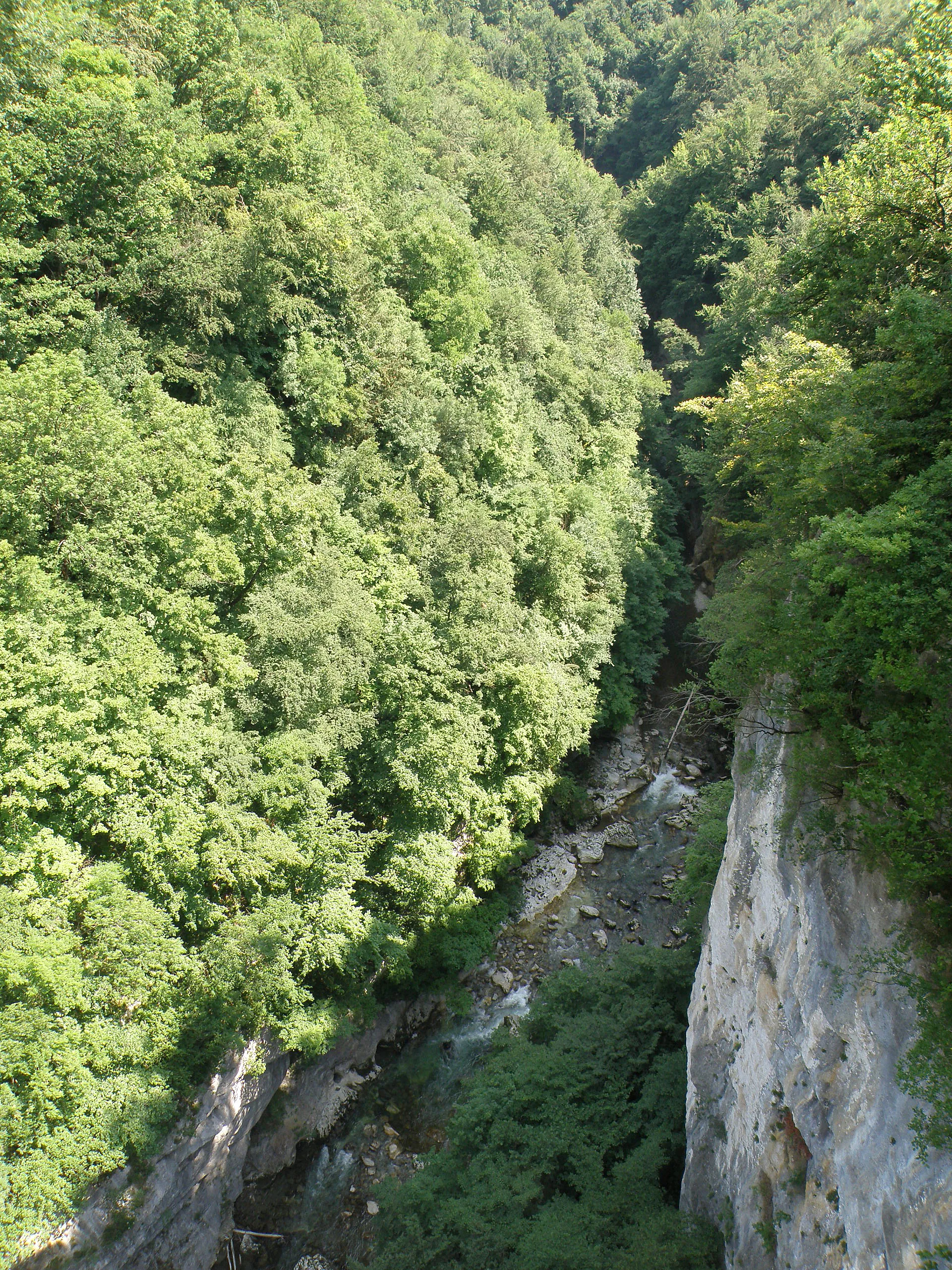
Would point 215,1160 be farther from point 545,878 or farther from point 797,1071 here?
point 797,1071

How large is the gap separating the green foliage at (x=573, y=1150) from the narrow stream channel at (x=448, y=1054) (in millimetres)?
1235

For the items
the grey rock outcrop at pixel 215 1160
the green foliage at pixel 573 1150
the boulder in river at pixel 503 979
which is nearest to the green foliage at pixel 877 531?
the green foliage at pixel 573 1150

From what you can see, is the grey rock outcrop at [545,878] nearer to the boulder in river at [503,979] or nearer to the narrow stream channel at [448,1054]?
the narrow stream channel at [448,1054]

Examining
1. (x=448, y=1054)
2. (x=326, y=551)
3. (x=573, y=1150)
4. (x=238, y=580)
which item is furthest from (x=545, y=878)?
(x=238, y=580)

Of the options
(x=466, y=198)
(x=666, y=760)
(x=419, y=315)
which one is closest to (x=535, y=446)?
(x=419, y=315)

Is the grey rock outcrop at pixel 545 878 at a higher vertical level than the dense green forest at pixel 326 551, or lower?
lower

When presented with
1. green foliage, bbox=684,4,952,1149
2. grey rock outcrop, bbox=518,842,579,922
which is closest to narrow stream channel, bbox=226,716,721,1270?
grey rock outcrop, bbox=518,842,579,922

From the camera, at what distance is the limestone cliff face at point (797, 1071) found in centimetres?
629

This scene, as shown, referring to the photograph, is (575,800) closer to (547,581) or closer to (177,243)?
(547,581)

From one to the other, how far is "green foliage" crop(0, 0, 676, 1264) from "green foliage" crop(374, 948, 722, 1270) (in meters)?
3.73

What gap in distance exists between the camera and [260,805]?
54.3 ft

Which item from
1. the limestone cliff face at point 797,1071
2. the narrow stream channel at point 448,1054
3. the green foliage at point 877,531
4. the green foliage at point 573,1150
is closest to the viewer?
the limestone cliff face at point 797,1071

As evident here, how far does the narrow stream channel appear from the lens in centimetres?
1463

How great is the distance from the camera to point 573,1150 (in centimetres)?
1273
